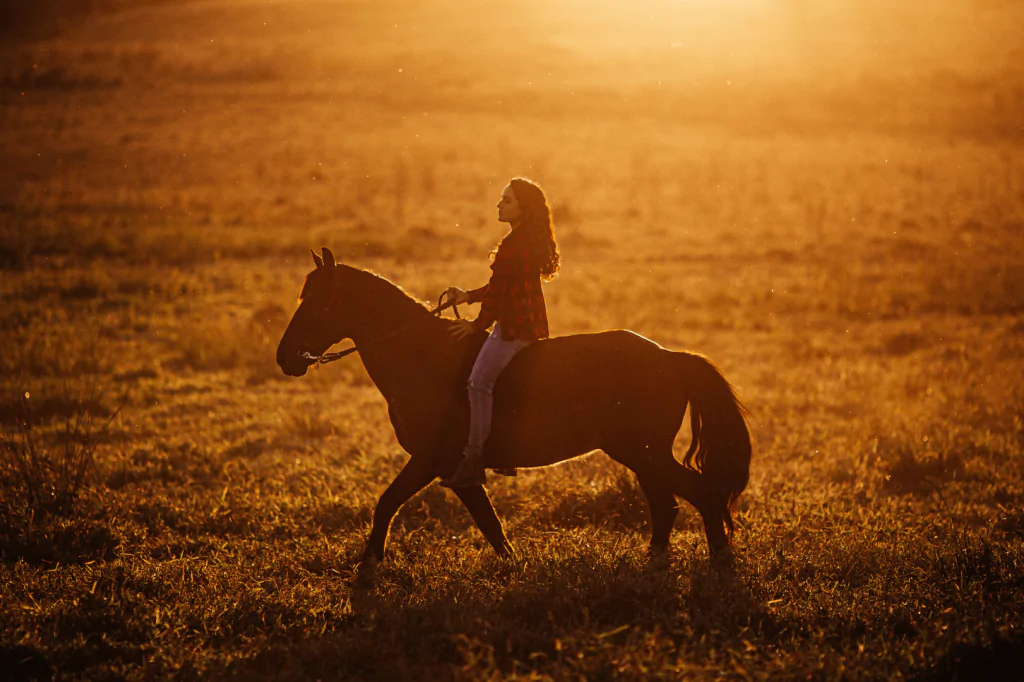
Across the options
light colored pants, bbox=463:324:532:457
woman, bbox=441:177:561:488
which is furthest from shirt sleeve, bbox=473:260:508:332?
light colored pants, bbox=463:324:532:457

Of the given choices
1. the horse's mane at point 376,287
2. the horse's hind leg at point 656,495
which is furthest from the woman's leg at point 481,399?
the horse's hind leg at point 656,495

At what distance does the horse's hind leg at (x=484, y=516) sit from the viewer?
249 inches

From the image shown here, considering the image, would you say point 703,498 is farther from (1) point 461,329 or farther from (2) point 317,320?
(2) point 317,320

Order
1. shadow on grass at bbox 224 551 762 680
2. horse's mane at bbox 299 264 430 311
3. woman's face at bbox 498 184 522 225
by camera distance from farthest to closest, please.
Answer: horse's mane at bbox 299 264 430 311, woman's face at bbox 498 184 522 225, shadow on grass at bbox 224 551 762 680

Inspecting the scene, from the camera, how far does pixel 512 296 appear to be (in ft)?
19.9

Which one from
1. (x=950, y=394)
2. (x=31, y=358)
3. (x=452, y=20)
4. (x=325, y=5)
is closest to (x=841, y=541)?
(x=950, y=394)

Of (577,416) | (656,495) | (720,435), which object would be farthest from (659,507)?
(577,416)

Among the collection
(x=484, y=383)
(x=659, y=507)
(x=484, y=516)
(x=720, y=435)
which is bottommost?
(x=484, y=516)

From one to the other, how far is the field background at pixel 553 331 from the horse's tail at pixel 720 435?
520 millimetres

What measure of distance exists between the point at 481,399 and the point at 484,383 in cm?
11

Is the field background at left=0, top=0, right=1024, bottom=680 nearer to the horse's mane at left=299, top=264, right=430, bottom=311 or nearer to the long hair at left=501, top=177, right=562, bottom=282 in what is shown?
the horse's mane at left=299, top=264, right=430, bottom=311

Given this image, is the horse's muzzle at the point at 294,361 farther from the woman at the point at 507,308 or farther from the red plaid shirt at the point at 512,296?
the red plaid shirt at the point at 512,296

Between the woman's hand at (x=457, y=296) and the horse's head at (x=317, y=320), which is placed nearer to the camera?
the woman's hand at (x=457, y=296)

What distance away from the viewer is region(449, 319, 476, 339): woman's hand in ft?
20.1
